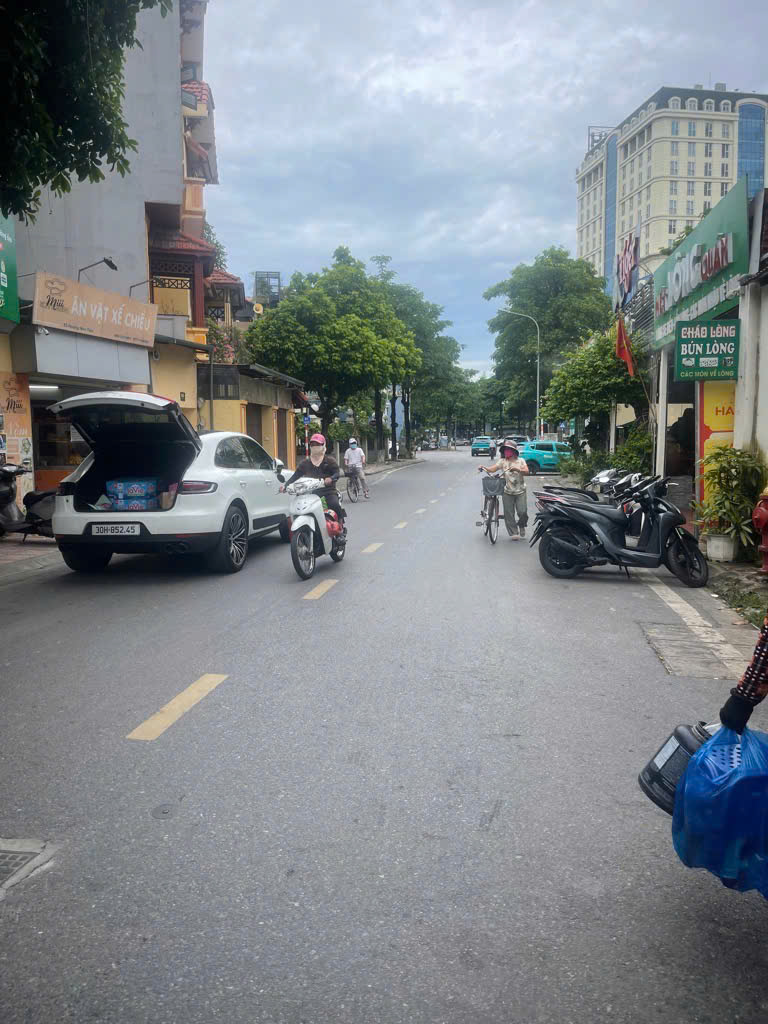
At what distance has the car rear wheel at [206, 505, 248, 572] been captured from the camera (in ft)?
32.5

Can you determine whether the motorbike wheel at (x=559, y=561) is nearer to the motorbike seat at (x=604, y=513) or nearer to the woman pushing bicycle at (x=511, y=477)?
the motorbike seat at (x=604, y=513)

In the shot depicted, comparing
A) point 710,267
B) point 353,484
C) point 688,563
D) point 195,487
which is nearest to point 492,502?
point 688,563

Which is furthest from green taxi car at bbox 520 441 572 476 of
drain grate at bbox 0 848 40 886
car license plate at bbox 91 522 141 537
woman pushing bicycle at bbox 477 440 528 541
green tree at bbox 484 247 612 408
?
drain grate at bbox 0 848 40 886

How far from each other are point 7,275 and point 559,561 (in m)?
9.51

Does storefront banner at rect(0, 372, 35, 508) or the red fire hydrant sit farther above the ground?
storefront banner at rect(0, 372, 35, 508)

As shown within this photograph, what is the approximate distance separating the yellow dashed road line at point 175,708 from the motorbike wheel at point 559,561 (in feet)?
17.8

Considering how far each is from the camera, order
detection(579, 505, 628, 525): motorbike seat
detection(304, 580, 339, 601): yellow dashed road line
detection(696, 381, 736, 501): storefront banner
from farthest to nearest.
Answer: detection(696, 381, 736, 501): storefront banner < detection(579, 505, 628, 525): motorbike seat < detection(304, 580, 339, 601): yellow dashed road line

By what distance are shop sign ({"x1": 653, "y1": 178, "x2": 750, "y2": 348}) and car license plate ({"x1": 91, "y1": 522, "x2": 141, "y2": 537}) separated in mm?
8625

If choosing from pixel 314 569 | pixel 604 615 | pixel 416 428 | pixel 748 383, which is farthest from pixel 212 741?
pixel 416 428

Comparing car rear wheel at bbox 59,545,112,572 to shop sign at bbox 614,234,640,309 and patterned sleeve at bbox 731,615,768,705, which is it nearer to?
Result: patterned sleeve at bbox 731,615,768,705

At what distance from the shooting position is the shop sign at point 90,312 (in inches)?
632

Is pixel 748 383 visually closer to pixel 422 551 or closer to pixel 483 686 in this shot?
pixel 422 551

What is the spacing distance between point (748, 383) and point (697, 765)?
396 inches

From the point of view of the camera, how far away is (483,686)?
18.1 ft
